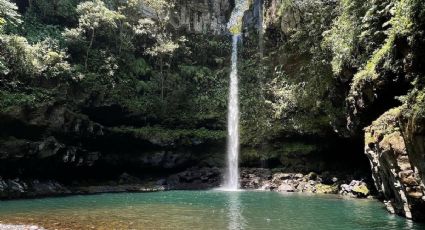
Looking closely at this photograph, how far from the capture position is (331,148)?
37.9 meters

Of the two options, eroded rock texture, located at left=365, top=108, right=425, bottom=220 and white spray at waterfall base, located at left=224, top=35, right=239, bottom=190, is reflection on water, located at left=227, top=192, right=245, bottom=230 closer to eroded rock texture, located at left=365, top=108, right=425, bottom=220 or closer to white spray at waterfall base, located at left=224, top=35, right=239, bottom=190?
eroded rock texture, located at left=365, top=108, right=425, bottom=220

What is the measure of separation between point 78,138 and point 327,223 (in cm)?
2423

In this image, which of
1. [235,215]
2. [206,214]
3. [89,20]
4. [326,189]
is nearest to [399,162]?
[235,215]

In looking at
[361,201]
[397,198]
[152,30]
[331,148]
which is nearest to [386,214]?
[397,198]

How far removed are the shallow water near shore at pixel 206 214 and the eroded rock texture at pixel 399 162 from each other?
0.74 metres

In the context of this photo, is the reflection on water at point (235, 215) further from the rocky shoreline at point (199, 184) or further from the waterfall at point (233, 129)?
the waterfall at point (233, 129)

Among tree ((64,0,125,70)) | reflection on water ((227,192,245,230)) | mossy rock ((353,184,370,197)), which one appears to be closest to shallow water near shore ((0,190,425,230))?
reflection on water ((227,192,245,230))

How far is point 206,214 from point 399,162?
9207 millimetres

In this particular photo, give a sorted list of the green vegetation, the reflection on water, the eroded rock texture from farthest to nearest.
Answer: the green vegetation < the reflection on water < the eroded rock texture

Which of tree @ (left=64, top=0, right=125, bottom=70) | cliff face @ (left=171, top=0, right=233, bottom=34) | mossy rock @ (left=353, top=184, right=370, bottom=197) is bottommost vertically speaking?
mossy rock @ (left=353, top=184, right=370, bottom=197)

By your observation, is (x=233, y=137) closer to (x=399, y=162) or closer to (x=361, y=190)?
(x=361, y=190)

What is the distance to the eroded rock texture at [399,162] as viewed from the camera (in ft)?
49.3

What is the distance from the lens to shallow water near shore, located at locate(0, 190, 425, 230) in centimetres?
1779

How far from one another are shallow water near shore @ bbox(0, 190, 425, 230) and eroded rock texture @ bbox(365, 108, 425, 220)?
2.43 ft
